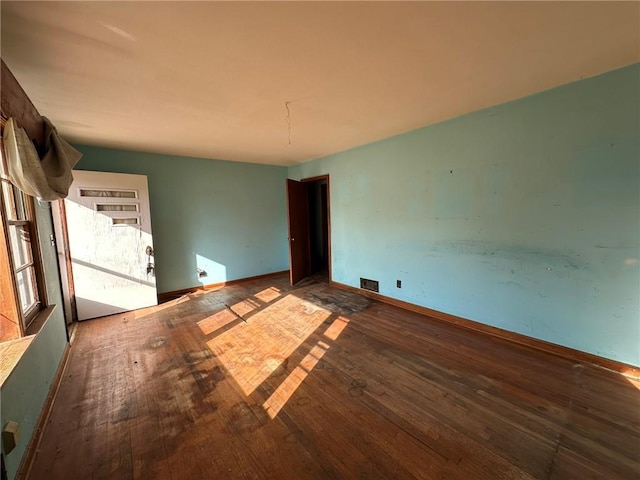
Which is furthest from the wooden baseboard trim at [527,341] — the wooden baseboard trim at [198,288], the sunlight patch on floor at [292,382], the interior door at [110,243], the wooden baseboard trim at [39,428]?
the interior door at [110,243]

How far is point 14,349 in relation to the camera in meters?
Answer: 1.55

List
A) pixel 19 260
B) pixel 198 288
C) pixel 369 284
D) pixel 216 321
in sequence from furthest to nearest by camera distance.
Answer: pixel 198 288, pixel 369 284, pixel 216 321, pixel 19 260

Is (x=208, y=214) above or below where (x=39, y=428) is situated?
above

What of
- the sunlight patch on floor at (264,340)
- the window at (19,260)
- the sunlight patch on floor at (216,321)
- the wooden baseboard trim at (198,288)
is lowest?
the sunlight patch on floor at (264,340)

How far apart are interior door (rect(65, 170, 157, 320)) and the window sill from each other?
5.40 ft

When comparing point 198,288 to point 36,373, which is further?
point 198,288

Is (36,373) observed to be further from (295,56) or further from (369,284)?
(369,284)

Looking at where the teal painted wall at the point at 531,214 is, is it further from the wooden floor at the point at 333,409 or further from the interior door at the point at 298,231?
the interior door at the point at 298,231

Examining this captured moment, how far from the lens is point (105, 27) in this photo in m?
1.39

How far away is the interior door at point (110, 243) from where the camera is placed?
10.8 ft

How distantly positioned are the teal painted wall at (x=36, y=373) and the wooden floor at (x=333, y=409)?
0.48ft

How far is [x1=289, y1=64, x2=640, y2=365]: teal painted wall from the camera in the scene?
6.65 ft

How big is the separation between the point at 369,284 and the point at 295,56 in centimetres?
319

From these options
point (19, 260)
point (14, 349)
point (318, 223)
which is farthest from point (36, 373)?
point (318, 223)
